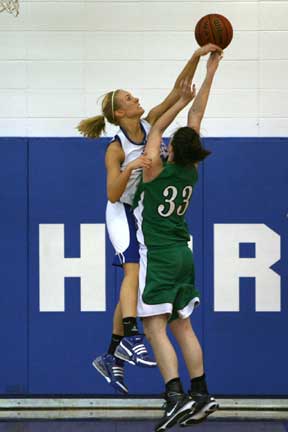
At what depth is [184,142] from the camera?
714 centimetres

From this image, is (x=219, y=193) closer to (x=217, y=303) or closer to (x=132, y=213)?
(x=217, y=303)

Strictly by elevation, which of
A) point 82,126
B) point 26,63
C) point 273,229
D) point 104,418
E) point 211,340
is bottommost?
point 104,418

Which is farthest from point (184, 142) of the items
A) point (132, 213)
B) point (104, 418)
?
point (104, 418)

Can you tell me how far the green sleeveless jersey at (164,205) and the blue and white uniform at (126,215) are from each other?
6cm

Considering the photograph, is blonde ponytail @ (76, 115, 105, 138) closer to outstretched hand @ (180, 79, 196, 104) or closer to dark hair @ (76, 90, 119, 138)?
dark hair @ (76, 90, 119, 138)

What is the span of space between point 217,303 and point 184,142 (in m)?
2.96

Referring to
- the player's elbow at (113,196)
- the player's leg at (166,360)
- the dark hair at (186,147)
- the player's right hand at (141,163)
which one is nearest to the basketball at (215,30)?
the dark hair at (186,147)

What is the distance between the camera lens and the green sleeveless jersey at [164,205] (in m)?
7.23

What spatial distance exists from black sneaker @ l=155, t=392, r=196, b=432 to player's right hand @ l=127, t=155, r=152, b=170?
1376 mm

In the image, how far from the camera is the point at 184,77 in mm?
7324

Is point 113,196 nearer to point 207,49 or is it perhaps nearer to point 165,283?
point 165,283

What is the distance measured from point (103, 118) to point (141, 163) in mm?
641

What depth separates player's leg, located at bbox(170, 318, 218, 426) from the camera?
7309 millimetres

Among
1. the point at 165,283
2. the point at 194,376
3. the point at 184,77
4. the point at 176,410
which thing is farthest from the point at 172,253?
the point at 184,77
